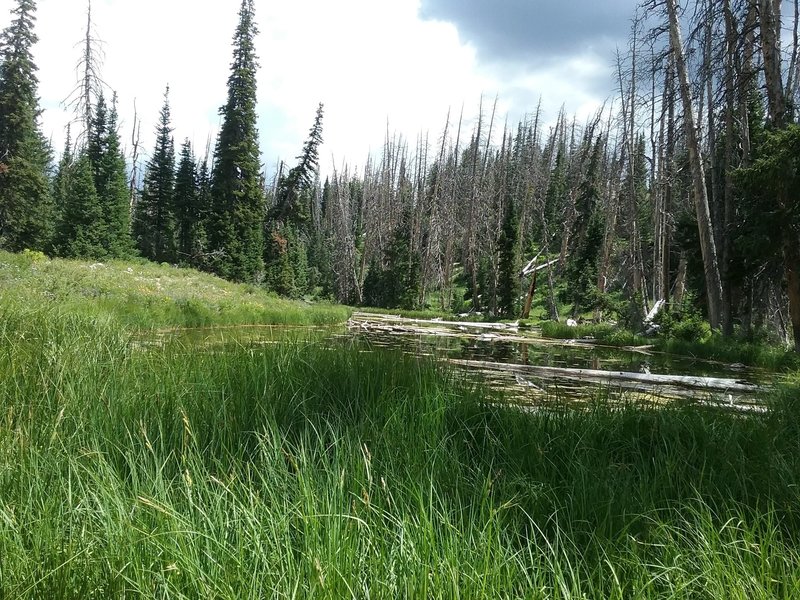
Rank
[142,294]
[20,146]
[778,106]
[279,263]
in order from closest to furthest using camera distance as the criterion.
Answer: [778,106], [142,294], [20,146], [279,263]

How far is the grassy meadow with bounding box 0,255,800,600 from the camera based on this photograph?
5.03 ft

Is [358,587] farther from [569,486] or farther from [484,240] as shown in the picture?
[484,240]

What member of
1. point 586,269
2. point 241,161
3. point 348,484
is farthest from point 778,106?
point 241,161

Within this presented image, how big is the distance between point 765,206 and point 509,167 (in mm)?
42077

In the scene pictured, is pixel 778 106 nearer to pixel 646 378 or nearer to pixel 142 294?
pixel 646 378

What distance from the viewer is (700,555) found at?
1861 mm

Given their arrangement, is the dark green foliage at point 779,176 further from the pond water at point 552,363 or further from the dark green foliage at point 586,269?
the dark green foliage at point 586,269

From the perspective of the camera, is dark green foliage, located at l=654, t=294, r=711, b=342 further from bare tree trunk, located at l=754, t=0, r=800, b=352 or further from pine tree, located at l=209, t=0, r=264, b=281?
pine tree, located at l=209, t=0, r=264, b=281

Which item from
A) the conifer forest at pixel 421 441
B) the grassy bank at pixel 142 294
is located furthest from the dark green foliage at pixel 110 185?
the conifer forest at pixel 421 441

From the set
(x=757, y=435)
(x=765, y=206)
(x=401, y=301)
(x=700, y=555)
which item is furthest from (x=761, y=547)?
(x=401, y=301)

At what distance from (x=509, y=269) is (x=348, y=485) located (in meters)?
31.3

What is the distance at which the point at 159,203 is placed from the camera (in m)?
45.3

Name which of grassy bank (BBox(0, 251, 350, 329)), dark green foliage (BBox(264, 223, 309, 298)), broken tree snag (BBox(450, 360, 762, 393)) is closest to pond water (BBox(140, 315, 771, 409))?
broken tree snag (BBox(450, 360, 762, 393))

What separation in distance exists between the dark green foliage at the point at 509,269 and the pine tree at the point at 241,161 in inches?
683
